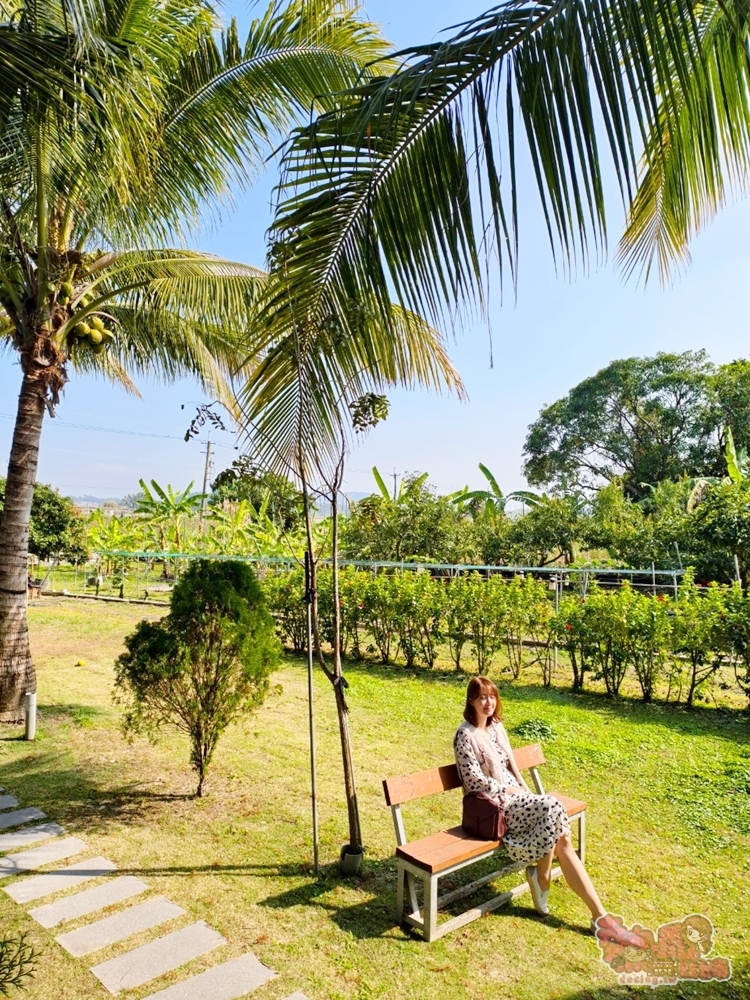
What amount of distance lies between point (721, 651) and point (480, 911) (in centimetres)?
562

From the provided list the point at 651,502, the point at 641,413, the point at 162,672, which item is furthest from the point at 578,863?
the point at 641,413

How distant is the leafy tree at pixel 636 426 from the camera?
1181 inches

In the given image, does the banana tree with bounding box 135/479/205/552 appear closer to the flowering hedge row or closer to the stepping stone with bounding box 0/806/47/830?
the flowering hedge row

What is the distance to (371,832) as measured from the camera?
4.46 m

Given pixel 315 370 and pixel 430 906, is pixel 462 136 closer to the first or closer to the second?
pixel 315 370

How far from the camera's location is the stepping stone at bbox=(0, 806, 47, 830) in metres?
4.38

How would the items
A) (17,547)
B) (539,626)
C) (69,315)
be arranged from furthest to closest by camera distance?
(539,626), (69,315), (17,547)

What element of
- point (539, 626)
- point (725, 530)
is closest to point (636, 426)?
point (725, 530)

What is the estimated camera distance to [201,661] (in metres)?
4.69

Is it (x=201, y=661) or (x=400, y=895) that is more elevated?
(x=201, y=661)

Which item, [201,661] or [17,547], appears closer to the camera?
[201,661]

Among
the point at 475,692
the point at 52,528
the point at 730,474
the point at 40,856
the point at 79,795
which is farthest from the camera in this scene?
the point at 52,528

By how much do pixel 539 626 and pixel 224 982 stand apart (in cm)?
701

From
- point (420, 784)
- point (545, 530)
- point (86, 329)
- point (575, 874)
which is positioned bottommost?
Answer: point (575, 874)
